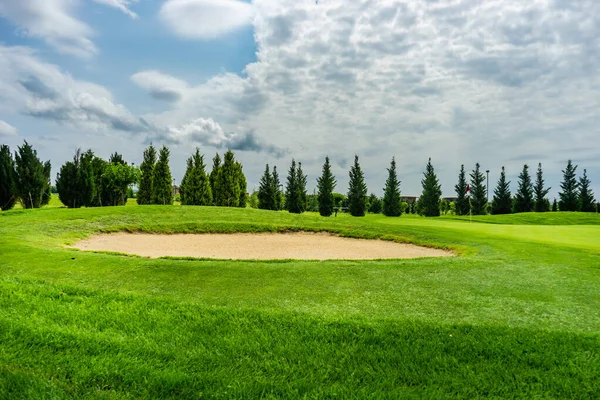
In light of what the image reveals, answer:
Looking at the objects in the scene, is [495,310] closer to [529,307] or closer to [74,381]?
[529,307]

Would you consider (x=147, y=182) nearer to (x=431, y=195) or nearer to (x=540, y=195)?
(x=431, y=195)

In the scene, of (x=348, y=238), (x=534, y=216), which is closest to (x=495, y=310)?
(x=348, y=238)

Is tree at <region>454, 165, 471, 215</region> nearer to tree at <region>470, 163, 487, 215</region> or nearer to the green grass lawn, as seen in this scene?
tree at <region>470, 163, 487, 215</region>

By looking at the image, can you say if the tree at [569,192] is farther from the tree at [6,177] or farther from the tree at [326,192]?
the tree at [6,177]

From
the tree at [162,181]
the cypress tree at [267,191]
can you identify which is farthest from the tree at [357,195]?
the tree at [162,181]

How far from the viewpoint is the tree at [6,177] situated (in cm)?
2800

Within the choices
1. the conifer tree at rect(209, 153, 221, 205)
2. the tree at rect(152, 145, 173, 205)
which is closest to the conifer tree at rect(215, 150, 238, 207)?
the conifer tree at rect(209, 153, 221, 205)

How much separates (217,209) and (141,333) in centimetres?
1868

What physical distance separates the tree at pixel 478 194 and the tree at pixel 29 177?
60.1 meters

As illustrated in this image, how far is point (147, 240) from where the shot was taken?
1527 cm

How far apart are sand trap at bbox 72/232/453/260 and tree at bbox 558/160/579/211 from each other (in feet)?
196

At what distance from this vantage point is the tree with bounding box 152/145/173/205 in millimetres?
46312

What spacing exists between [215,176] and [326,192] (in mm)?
18902

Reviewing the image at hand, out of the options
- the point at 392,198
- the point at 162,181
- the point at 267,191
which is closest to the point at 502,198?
the point at 392,198
